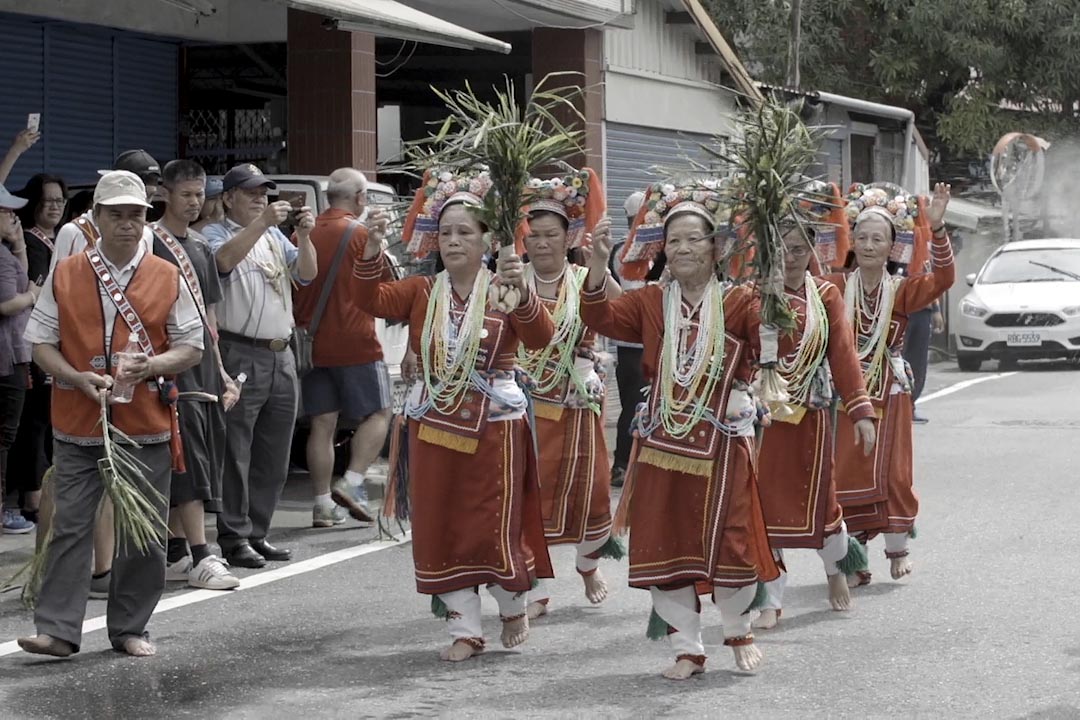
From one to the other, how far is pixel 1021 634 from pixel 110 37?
10.7m

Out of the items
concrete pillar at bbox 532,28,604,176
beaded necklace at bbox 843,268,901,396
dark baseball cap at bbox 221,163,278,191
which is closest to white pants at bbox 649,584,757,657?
beaded necklace at bbox 843,268,901,396

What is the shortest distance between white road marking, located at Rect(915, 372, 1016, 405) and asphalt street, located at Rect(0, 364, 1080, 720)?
8829 mm

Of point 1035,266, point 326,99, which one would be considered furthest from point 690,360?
point 1035,266

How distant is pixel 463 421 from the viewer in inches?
288

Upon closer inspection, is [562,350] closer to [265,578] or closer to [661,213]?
[661,213]

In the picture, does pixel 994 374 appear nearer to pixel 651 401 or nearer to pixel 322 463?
pixel 322 463

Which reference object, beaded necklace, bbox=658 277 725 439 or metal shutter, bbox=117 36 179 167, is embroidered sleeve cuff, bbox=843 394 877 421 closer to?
beaded necklace, bbox=658 277 725 439

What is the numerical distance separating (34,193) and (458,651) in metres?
4.51

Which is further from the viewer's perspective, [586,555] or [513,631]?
[586,555]

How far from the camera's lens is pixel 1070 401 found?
18.4 m

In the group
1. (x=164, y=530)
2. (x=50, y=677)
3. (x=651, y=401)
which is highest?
(x=651, y=401)

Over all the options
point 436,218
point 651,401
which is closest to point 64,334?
point 436,218

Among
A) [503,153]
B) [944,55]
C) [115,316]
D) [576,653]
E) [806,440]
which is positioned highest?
[944,55]

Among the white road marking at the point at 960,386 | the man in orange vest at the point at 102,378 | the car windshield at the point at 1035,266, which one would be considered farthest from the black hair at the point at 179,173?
the car windshield at the point at 1035,266
